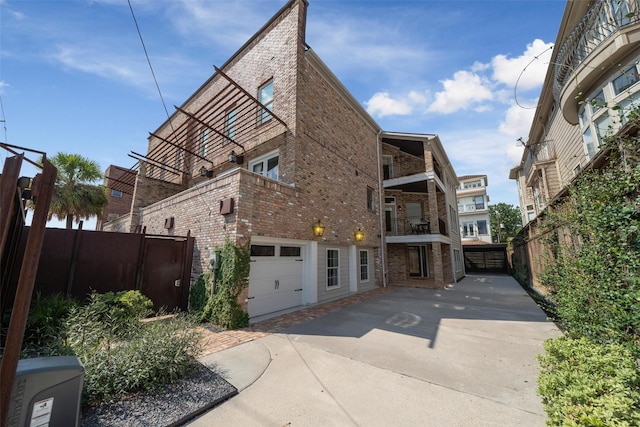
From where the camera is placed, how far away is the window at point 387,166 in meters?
15.5

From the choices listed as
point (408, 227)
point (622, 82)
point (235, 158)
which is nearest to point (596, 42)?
point (622, 82)

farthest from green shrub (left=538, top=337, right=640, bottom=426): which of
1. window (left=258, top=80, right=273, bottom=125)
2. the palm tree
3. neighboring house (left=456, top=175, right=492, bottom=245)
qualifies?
neighboring house (left=456, top=175, right=492, bottom=245)

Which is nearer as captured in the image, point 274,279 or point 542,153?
point 274,279

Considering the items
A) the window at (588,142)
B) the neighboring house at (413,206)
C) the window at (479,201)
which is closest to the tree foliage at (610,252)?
the window at (588,142)

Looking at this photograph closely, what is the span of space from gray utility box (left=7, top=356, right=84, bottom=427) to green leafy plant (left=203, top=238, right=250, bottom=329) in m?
3.71

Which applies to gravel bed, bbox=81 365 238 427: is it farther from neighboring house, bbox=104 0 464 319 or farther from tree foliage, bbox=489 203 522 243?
tree foliage, bbox=489 203 522 243

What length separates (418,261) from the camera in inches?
648

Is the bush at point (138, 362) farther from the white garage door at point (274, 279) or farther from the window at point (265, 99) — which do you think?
the window at point (265, 99)

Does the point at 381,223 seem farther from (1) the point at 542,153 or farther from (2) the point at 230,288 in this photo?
(1) the point at 542,153

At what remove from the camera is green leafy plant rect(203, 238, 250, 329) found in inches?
231

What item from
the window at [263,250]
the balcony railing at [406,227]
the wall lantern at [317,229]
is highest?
the balcony railing at [406,227]

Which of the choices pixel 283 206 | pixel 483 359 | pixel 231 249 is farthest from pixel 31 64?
pixel 483 359

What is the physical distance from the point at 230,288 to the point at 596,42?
37.3ft

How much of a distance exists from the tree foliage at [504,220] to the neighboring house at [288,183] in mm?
30590
